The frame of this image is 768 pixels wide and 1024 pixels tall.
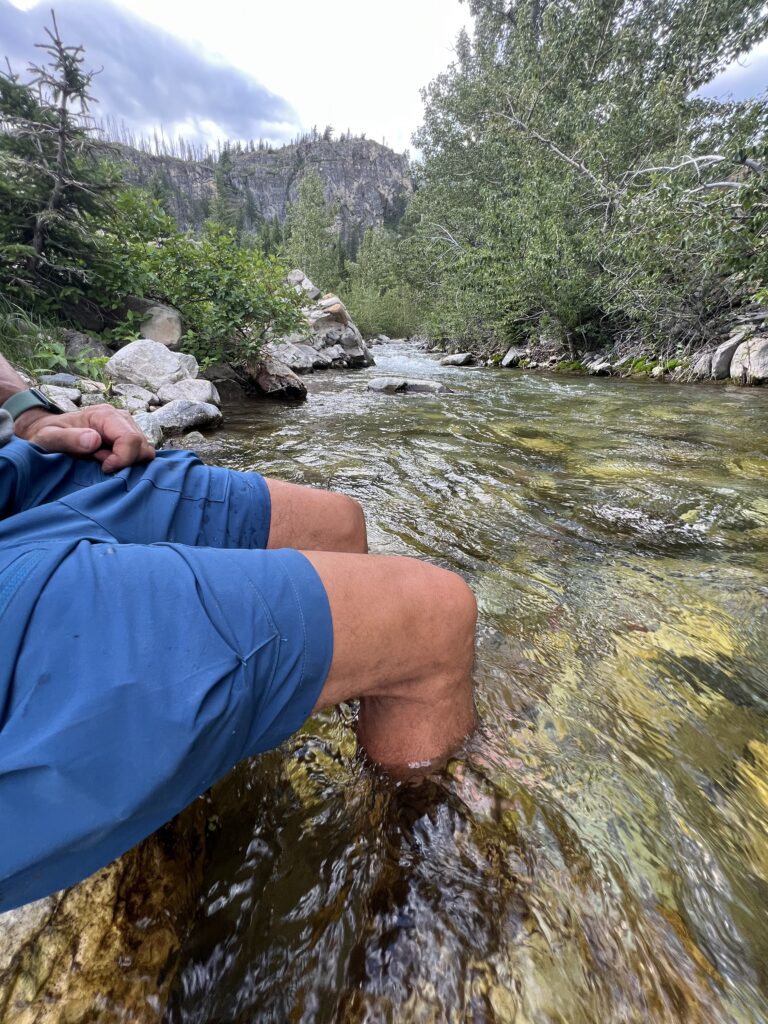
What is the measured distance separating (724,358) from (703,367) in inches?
14.2

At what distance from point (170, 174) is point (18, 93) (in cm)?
→ 13324

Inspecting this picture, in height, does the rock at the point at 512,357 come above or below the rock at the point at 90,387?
above

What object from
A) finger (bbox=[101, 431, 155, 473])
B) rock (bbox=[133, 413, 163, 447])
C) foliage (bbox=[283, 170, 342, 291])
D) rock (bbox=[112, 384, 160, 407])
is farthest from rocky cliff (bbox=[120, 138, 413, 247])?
finger (bbox=[101, 431, 155, 473])

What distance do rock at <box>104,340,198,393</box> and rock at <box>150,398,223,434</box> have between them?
3.43 ft

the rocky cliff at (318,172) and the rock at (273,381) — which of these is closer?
the rock at (273,381)

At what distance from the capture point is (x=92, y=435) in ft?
4.50

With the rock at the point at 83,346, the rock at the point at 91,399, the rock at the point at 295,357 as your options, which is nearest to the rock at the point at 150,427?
the rock at the point at 91,399

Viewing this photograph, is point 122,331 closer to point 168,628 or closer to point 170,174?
point 168,628

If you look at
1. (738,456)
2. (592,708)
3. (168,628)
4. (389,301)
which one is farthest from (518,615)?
(389,301)

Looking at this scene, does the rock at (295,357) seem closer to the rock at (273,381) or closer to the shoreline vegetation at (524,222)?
the shoreline vegetation at (524,222)

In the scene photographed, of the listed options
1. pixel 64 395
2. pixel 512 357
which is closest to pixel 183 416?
pixel 64 395

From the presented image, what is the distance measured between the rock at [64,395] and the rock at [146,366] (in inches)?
48.1

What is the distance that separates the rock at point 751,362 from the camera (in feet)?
26.2

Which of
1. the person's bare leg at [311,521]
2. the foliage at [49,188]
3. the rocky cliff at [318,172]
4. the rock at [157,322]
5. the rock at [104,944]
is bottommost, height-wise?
the rock at [104,944]
